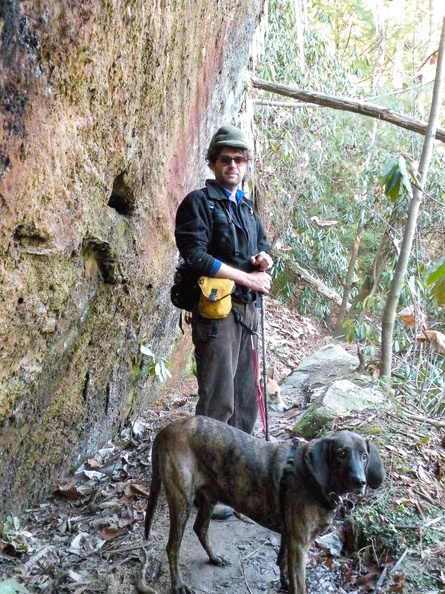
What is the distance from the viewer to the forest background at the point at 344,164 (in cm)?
918

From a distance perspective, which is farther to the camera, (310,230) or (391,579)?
(310,230)

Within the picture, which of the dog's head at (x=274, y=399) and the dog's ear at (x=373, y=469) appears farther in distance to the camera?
the dog's head at (x=274, y=399)

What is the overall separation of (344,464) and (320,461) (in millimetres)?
142

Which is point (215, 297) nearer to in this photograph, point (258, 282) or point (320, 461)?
point (258, 282)

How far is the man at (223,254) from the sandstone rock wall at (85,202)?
0.65m

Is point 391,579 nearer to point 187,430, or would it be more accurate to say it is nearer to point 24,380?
point 187,430

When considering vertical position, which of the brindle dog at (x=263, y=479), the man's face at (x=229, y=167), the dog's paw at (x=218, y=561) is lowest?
the dog's paw at (x=218, y=561)

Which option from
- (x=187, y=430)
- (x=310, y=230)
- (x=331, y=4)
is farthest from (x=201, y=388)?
(x=331, y=4)

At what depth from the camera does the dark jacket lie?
12.1 ft

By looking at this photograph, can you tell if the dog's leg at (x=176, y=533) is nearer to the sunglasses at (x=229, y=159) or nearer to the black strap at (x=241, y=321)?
the black strap at (x=241, y=321)

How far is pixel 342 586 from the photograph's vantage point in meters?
3.29

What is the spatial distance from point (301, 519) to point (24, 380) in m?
1.79

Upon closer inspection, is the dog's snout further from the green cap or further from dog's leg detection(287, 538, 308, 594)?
the green cap

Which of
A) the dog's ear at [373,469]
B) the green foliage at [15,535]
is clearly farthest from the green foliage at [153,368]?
the dog's ear at [373,469]
